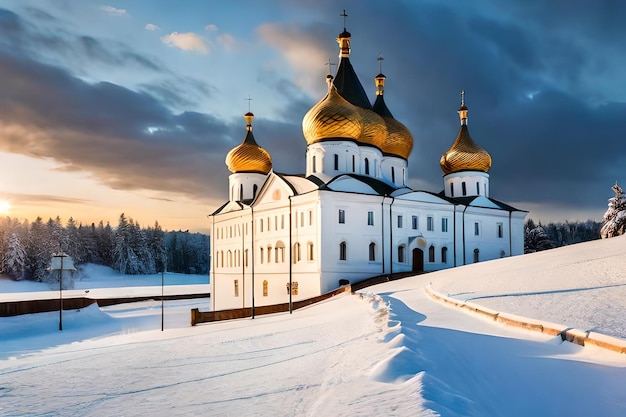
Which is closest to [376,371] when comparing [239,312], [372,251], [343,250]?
[239,312]

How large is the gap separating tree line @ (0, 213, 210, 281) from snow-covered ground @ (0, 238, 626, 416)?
6968cm

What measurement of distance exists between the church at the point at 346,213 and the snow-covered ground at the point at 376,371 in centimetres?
1602

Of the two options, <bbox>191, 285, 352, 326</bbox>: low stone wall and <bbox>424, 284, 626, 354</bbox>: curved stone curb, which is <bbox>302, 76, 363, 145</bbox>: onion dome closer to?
<bbox>191, 285, 352, 326</bbox>: low stone wall

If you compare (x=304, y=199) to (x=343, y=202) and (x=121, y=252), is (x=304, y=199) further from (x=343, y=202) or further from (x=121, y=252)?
(x=121, y=252)

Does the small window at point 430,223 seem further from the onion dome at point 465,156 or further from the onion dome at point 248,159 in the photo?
the onion dome at point 248,159

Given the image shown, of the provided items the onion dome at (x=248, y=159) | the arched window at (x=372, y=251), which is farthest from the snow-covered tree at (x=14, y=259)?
the arched window at (x=372, y=251)

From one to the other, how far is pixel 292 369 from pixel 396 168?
38263mm

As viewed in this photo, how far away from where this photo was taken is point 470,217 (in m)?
42.9

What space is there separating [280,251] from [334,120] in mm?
10089

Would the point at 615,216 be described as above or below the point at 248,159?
below

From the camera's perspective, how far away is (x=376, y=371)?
23.5 ft

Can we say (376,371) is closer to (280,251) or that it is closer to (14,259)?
(280,251)

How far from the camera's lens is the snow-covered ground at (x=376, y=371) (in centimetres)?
623

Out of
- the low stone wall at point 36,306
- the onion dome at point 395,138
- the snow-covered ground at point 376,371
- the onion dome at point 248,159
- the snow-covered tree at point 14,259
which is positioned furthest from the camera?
the snow-covered tree at point 14,259
